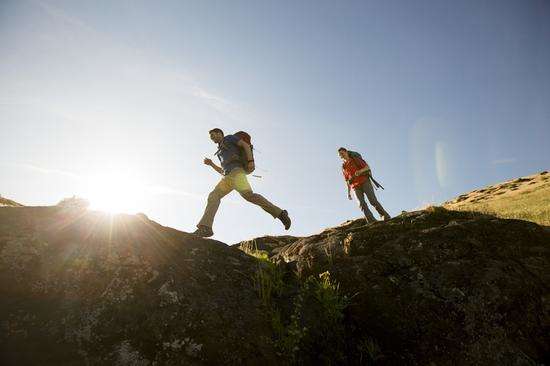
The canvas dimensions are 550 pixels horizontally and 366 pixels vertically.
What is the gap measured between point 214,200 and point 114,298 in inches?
169

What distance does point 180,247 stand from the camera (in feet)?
17.3

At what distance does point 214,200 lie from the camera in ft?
27.2

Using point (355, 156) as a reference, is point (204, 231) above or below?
below

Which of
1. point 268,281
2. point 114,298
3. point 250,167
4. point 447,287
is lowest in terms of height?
point 114,298

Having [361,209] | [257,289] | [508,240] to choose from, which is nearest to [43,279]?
[257,289]

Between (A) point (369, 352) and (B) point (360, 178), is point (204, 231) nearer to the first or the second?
(A) point (369, 352)

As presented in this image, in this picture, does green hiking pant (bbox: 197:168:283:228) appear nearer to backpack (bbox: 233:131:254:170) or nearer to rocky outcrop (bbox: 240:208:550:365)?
backpack (bbox: 233:131:254:170)

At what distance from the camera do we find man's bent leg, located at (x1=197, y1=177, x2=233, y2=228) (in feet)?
26.5

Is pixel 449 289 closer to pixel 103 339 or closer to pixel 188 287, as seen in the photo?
pixel 188 287

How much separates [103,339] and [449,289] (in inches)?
161

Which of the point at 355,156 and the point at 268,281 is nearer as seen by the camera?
the point at 268,281

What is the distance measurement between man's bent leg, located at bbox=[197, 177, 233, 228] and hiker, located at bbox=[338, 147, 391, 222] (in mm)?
4913

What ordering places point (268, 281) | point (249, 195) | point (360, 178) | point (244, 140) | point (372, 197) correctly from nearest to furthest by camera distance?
point (268, 281)
point (249, 195)
point (244, 140)
point (372, 197)
point (360, 178)

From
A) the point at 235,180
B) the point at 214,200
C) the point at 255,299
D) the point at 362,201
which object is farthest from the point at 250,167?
the point at 362,201
